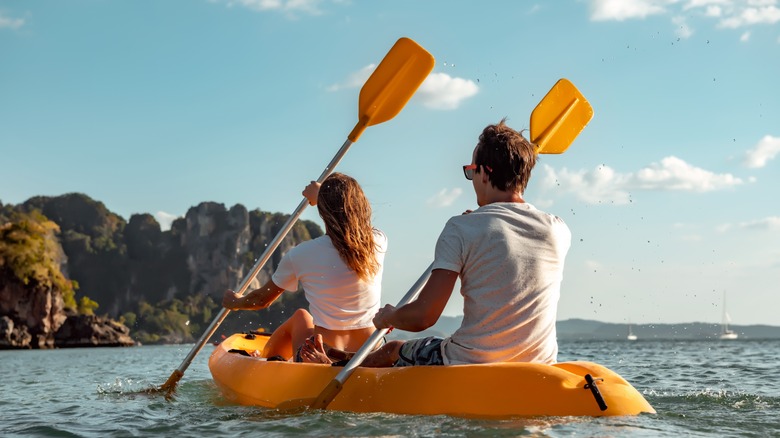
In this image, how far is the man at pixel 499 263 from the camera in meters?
3.99

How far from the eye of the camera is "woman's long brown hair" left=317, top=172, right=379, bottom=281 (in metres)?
5.45

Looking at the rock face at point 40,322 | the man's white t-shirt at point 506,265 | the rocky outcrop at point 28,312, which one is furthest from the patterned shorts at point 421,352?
the rocky outcrop at point 28,312

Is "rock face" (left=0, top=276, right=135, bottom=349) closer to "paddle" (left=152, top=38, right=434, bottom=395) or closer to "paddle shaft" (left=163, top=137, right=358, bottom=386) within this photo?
"paddle shaft" (left=163, top=137, right=358, bottom=386)

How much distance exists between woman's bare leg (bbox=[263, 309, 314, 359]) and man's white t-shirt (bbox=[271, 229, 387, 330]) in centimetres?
42

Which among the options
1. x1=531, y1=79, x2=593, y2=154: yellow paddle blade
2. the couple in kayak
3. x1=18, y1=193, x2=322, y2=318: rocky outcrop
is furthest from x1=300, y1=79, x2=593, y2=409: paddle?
x1=18, y1=193, x2=322, y2=318: rocky outcrop

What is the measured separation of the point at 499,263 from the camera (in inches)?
158

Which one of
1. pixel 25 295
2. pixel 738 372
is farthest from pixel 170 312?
pixel 738 372

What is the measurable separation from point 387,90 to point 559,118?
156 cm

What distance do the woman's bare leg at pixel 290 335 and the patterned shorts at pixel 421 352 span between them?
4.15 ft

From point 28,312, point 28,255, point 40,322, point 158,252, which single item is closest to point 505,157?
point 40,322

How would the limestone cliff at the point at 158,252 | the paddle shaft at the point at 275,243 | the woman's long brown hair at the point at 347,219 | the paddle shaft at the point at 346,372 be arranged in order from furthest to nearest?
the limestone cliff at the point at 158,252, the paddle shaft at the point at 275,243, the woman's long brown hair at the point at 347,219, the paddle shaft at the point at 346,372

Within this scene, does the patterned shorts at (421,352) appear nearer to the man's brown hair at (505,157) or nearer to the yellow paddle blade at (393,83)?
the man's brown hair at (505,157)

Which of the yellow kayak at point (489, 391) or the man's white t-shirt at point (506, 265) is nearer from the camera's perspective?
the man's white t-shirt at point (506, 265)

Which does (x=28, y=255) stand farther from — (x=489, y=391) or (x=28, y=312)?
(x=489, y=391)
